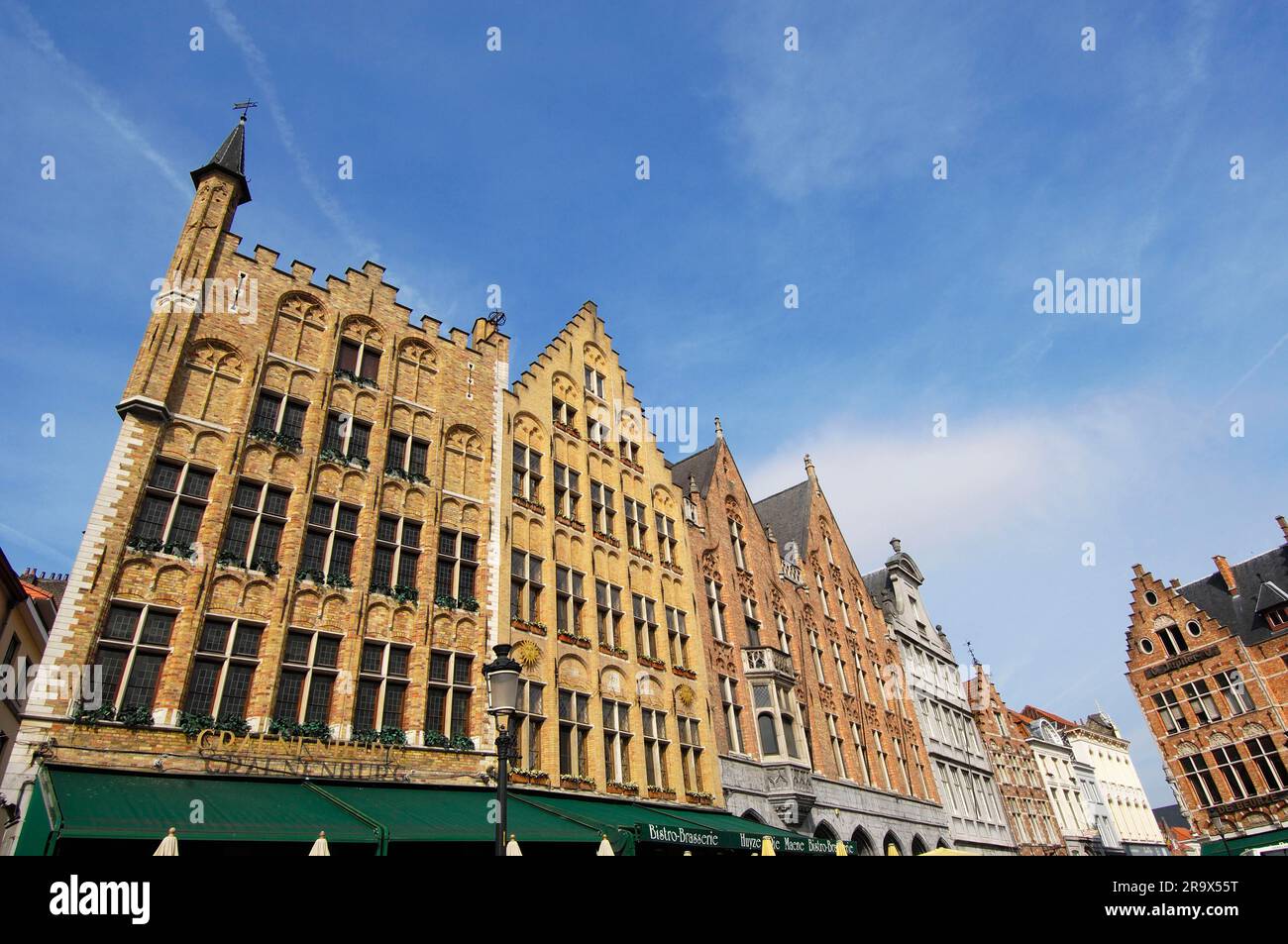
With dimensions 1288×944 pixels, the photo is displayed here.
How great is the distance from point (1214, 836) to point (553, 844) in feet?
160

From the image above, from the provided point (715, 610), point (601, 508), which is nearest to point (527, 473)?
point (601, 508)

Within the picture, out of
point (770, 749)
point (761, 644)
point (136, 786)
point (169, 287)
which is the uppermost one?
point (169, 287)

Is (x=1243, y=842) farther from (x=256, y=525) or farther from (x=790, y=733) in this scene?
(x=256, y=525)

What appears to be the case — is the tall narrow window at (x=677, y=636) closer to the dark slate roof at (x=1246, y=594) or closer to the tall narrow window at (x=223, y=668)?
the tall narrow window at (x=223, y=668)

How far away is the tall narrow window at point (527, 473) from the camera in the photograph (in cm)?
2292

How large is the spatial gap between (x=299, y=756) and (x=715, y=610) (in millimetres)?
16834

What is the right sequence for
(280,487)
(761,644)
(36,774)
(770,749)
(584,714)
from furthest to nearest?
(761,644), (770,749), (584,714), (280,487), (36,774)

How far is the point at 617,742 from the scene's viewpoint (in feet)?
Result: 70.4

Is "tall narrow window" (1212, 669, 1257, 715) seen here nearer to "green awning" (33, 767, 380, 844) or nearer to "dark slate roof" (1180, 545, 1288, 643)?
"dark slate roof" (1180, 545, 1288, 643)

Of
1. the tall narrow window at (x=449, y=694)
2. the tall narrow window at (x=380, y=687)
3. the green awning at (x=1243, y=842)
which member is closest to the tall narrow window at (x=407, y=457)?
the tall narrow window at (x=380, y=687)

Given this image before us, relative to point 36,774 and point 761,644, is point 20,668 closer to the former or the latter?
point 36,774

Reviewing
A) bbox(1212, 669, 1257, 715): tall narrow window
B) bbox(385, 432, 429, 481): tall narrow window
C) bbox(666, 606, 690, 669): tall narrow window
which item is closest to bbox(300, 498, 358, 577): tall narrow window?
bbox(385, 432, 429, 481): tall narrow window

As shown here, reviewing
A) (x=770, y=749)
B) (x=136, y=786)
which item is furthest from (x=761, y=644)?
(x=136, y=786)

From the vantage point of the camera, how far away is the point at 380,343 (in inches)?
850
